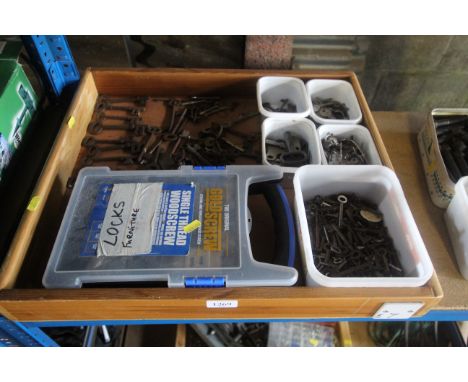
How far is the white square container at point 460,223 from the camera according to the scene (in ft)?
2.38

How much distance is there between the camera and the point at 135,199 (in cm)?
71

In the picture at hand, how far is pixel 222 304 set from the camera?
608 millimetres

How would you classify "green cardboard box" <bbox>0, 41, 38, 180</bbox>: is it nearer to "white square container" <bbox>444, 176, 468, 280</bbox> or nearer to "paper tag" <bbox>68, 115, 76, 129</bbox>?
"paper tag" <bbox>68, 115, 76, 129</bbox>

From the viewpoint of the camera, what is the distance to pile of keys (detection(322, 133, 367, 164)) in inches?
34.4

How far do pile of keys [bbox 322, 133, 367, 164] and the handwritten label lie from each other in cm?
42

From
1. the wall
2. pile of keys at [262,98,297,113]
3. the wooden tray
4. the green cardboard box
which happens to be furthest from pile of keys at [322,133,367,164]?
the green cardboard box

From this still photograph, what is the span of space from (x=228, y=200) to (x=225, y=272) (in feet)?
0.51

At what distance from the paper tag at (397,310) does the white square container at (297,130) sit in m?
0.35

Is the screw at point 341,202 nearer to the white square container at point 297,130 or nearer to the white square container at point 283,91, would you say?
the white square container at point 297,130

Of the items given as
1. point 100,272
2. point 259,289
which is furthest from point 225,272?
point 100,272

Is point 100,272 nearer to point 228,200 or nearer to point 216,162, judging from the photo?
point 228,200

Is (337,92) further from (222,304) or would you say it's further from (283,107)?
(222,304)

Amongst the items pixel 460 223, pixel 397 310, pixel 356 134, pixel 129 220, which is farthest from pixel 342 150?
pixel 129 220

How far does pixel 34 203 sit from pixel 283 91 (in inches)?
27.0
